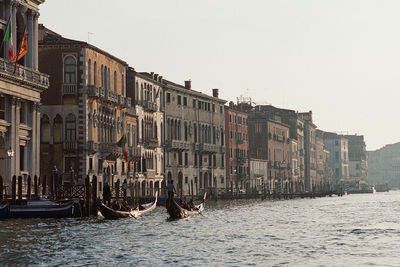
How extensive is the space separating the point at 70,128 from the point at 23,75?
1265cm

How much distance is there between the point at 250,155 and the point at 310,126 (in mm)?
44808

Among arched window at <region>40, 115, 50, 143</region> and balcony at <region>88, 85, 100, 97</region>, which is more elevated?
balcony at <region>88, 85, 100, 97</region>

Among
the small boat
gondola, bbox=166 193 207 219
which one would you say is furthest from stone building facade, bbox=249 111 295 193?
the small boat

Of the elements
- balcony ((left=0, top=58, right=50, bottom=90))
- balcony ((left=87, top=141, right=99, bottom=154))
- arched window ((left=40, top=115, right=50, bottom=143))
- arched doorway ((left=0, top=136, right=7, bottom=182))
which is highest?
balcony ((left=0, top=58, right=50, bottom=90))

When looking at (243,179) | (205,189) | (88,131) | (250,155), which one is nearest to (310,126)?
(250,155)

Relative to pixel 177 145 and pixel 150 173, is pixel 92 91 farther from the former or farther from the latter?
pixel 177 145

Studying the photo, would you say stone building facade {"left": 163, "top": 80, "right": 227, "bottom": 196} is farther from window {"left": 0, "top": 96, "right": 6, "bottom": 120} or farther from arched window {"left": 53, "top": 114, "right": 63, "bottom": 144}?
window {"left": 0, "top": 96, "right": 6, "bottom": 120}

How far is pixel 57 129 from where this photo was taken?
205 ft

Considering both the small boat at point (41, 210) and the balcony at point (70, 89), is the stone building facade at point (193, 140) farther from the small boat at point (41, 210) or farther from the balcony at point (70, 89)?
the small boat at point (41, 210)

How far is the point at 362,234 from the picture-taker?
35812mm

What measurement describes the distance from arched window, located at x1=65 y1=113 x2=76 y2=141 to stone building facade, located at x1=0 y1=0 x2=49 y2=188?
9.16m

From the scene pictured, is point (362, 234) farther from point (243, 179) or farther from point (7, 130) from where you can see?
point (243, 179)

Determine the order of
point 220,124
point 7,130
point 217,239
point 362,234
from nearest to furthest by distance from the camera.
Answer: point 217,239, point 362,234, point 7,130, point 220,124

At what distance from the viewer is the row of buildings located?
169 ft
